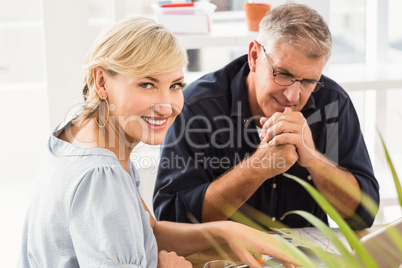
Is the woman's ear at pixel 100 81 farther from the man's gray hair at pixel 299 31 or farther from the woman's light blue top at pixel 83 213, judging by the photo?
the man's gray hair at pixel 299 31

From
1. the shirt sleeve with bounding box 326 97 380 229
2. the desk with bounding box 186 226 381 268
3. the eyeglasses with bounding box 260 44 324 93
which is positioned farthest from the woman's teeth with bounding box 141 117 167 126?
the shirt sleeve with bounding box 326 97 380 229

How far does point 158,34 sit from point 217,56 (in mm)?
4364

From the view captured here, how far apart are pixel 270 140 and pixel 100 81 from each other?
0.60 m

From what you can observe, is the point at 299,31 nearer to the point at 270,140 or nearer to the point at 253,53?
the point at 253,53

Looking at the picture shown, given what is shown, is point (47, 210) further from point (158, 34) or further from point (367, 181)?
point (367, 181)

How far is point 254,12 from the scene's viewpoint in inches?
91.7

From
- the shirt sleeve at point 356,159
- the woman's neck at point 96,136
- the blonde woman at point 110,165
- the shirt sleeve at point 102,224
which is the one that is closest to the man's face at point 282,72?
the shirt sleeve at point 356,159

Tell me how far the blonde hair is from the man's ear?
1.87ft

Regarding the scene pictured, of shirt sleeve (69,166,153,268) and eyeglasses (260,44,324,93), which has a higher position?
eyeglasses (260,44,324,93)

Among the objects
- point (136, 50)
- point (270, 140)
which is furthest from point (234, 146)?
point (136, 50)

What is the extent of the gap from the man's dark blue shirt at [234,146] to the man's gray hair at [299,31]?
0.73 feet

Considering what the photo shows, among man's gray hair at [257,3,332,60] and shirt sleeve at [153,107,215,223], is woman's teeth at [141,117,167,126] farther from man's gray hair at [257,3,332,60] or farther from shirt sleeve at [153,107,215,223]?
man's gray hair at [257,3,332,60]

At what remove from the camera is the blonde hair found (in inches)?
47.7

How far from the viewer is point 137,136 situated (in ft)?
4.32
